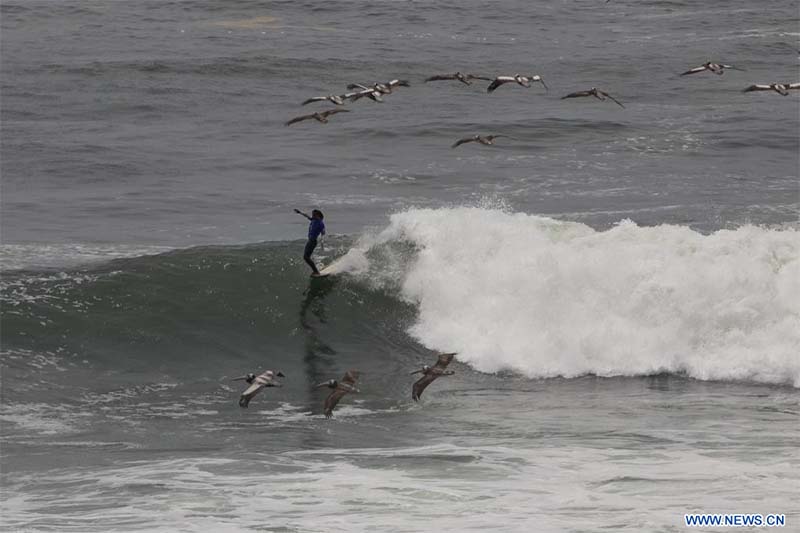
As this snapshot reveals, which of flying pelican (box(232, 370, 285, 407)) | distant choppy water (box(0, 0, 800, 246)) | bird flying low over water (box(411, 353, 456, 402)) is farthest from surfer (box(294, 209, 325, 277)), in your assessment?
flying pelican (box(232, 370, 285, 407))

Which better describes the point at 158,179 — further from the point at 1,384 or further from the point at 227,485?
the point at 227,485

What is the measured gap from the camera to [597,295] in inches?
983

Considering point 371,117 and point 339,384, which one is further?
point 371,117

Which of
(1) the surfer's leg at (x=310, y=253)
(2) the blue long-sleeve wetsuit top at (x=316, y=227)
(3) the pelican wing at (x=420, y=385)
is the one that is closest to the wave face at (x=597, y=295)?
(1) the surfer's leg at (x=310, y=253)

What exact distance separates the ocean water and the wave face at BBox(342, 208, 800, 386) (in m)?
0.06

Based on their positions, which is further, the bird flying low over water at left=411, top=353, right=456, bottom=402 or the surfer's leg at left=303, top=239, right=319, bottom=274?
the surfer's leg at left=303, top=239, right=319, bottom=274

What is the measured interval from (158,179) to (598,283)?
14.2 meters

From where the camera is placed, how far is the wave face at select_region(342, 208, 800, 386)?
2317 cm

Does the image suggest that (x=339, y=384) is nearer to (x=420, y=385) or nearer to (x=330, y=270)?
(x=420, y=385)

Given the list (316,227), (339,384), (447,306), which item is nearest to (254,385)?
(339,384)

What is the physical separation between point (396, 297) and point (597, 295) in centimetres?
349

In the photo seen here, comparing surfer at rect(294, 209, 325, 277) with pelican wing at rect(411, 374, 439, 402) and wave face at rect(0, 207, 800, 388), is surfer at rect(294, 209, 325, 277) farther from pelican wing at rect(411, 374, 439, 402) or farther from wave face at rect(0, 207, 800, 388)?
pelican wing at rect(411, 374, 439, 402)

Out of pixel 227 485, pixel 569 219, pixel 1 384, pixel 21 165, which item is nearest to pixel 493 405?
pixel 227 485

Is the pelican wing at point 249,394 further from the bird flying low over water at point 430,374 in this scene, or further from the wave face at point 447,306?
the wave face at point 447,306
